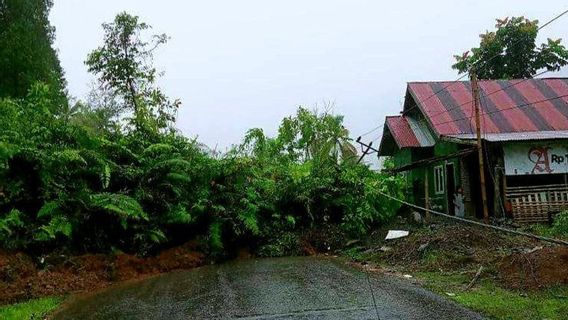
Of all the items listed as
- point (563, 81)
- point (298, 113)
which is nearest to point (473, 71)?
point (563, 81)

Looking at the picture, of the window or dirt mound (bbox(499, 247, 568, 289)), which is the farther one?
the window

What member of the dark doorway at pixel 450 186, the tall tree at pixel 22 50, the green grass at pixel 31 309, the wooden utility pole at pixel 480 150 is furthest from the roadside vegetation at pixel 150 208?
the tall tree at pixel 22 50

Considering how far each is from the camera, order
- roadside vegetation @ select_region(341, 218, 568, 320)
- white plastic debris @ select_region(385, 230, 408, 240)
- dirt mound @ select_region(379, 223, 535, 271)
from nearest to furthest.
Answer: roadside vegetation @ select_region(341, 218, 568, 320), dirt mound @ select_region(379, 223, 535, 271), white plastic debris @ select_region(385, 230, 408, 240)

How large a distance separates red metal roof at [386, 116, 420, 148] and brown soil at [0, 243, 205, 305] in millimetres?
10789

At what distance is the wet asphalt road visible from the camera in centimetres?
604

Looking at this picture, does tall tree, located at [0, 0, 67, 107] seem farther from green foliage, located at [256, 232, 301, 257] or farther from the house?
the house

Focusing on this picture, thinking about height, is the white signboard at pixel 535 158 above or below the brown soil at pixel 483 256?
above

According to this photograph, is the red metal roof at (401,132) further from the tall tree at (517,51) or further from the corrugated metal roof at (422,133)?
the tall tree at (517,51)

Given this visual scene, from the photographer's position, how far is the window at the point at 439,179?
→ 62.4 feet

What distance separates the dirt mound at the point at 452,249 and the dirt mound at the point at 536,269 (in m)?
0.75

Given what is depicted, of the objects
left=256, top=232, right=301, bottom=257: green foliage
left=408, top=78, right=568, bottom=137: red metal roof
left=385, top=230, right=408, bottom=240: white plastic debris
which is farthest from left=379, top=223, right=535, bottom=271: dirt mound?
left=408, top=78, right=568, bottom=137: red metal roof

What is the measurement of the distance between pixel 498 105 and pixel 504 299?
13610 millimetres

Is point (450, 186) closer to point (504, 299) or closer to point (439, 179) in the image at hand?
point (439, 179)

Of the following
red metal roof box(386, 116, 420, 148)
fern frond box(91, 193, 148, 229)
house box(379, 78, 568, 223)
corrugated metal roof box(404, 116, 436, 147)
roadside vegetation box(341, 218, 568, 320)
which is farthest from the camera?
corrugated metal roof box(404, 116, 436, 147)
